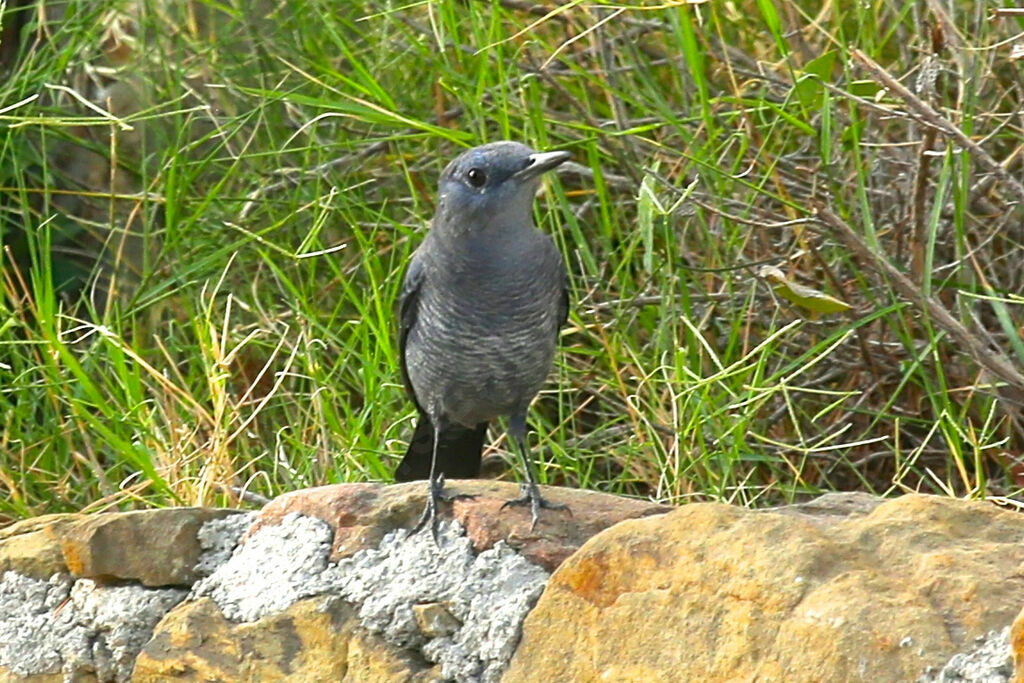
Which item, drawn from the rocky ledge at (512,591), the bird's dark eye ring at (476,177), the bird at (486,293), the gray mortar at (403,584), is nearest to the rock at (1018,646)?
the rocky ledge at (512,591)

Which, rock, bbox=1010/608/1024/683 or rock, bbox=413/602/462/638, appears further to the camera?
rock, bbox=413/602/462/638

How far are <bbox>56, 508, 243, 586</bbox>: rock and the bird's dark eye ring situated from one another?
0.91m

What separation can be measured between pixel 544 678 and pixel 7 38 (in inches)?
132

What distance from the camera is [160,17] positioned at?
4.66 m

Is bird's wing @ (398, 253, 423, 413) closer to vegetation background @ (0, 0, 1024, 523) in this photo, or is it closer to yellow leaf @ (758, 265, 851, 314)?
vegetation background @ (0, 0, 1024, 523)

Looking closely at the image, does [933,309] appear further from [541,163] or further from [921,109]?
[541,163]

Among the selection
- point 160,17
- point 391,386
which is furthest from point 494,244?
point 160,17

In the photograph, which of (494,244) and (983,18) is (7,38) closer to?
(494,244)

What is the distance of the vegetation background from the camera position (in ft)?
10.5

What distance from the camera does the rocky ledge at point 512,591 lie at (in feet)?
6.07

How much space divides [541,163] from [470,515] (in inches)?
30.2

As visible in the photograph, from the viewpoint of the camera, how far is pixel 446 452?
128 inches

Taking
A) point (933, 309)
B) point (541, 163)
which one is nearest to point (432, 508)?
point (541, 163)

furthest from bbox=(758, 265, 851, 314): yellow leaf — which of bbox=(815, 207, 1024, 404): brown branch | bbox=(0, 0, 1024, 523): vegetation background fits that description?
bbox=(815, 207, 1024, 404): brown branch
